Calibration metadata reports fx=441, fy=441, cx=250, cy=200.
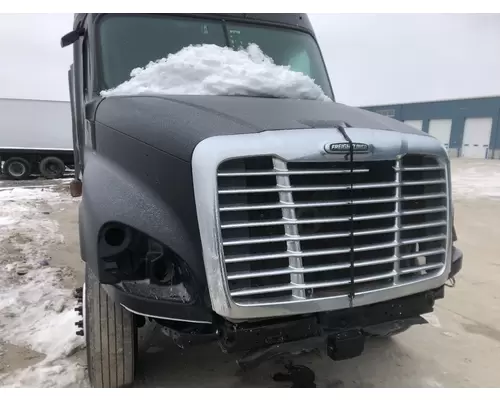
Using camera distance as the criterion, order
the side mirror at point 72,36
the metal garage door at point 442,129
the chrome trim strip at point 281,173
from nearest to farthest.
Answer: the chrome trim strip at point 281,173 → the side mirror at point 72,36 → the metal garage door at point 442,129

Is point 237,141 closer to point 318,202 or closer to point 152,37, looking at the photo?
point 318,202

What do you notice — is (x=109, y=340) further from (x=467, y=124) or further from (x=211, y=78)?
(x=467, y=124)

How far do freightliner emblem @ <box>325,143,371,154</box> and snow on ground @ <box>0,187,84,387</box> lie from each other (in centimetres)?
238

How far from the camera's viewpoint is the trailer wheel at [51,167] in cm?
1669

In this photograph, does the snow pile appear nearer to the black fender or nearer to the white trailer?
the black fender

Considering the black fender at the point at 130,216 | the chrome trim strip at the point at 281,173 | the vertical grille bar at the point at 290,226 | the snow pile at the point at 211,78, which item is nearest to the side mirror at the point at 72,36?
the snow pile at the point at 211,78

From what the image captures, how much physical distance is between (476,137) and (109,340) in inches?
1380

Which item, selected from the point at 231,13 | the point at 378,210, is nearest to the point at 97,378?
the point at 378,210

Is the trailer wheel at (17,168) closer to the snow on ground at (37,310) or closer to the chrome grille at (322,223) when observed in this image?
the snow on ground at (37,310)

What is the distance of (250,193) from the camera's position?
7.22 ft

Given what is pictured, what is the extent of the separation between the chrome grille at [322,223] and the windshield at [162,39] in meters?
1.76

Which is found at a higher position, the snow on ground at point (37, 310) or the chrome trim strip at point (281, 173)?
the chrome trim strip at point (281, 173)

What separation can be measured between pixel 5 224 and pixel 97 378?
21.7 ft

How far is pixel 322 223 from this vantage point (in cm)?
234
